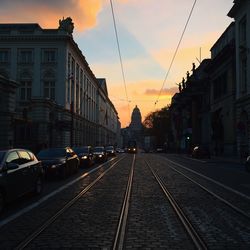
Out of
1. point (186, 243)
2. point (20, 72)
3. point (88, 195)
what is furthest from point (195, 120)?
point (186, 243)

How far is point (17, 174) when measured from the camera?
12.1 m

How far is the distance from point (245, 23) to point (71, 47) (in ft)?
102

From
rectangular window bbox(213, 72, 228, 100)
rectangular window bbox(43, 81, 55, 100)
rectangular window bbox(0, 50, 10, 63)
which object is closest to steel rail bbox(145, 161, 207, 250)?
rectangular window bbox(213, 72, 228, 100)

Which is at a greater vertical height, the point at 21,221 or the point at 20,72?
the point at 20,72

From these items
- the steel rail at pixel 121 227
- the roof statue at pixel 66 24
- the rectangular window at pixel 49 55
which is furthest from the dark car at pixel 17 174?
the roof statue at pixel 66 24

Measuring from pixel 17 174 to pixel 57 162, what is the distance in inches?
359

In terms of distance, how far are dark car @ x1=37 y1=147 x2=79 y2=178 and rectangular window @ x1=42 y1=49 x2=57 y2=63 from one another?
46.4 m

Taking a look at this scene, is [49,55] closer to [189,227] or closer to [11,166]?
[11,166]

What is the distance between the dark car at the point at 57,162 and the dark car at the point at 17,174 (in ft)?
19.5

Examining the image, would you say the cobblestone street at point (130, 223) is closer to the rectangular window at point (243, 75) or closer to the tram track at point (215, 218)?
the tram track at point (215, 218)

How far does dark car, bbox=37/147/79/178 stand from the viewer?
20.9 m

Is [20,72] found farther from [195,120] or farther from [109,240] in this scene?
[109,240]

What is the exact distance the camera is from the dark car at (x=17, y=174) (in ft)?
36.5

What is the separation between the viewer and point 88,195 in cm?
1477
